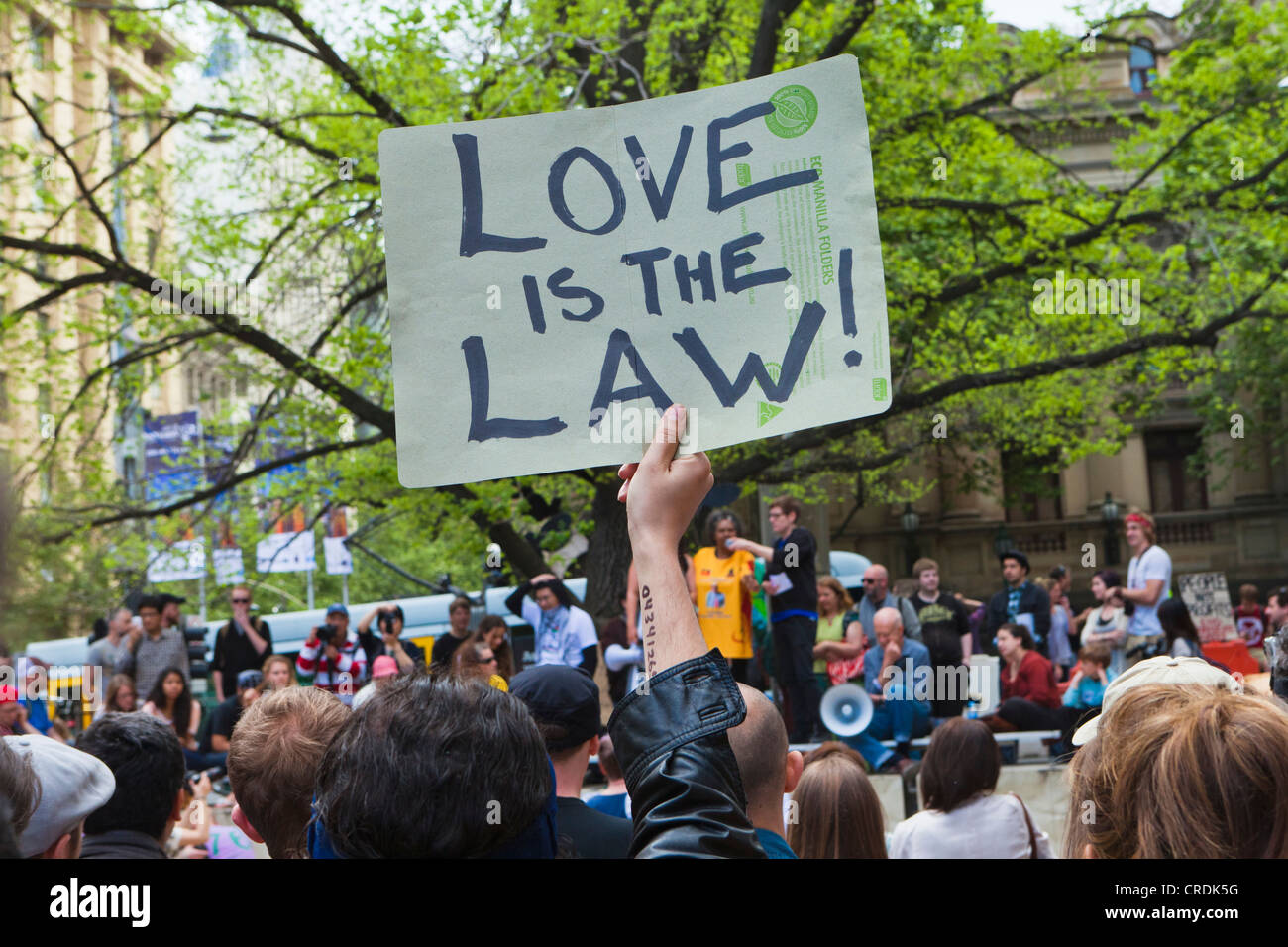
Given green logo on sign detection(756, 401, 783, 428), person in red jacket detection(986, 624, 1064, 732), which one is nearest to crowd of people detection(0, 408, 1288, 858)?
green logo on sign detection(756, 401, 783, 428)

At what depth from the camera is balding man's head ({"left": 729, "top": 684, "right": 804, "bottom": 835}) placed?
8.00 ft

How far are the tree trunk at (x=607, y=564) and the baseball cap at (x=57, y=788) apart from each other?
8.95 metres

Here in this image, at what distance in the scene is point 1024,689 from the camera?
9117 millimetres

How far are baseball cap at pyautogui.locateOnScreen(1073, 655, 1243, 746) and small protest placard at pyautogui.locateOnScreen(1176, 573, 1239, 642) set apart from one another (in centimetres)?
1031

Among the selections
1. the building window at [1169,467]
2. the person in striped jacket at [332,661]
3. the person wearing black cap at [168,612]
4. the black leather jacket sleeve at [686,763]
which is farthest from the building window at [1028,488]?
the black leather jacket sleeve at [686,763]

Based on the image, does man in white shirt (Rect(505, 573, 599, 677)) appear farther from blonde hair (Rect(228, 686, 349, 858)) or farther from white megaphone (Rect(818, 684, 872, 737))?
blonde hair (Rect(228, 686, 349, 858))

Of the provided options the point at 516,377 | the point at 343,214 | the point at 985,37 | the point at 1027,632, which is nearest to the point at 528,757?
the point at 516,377

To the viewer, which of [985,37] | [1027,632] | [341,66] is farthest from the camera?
[985,37]

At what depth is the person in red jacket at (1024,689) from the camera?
8945mm

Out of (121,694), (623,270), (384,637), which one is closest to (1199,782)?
(623,270)
